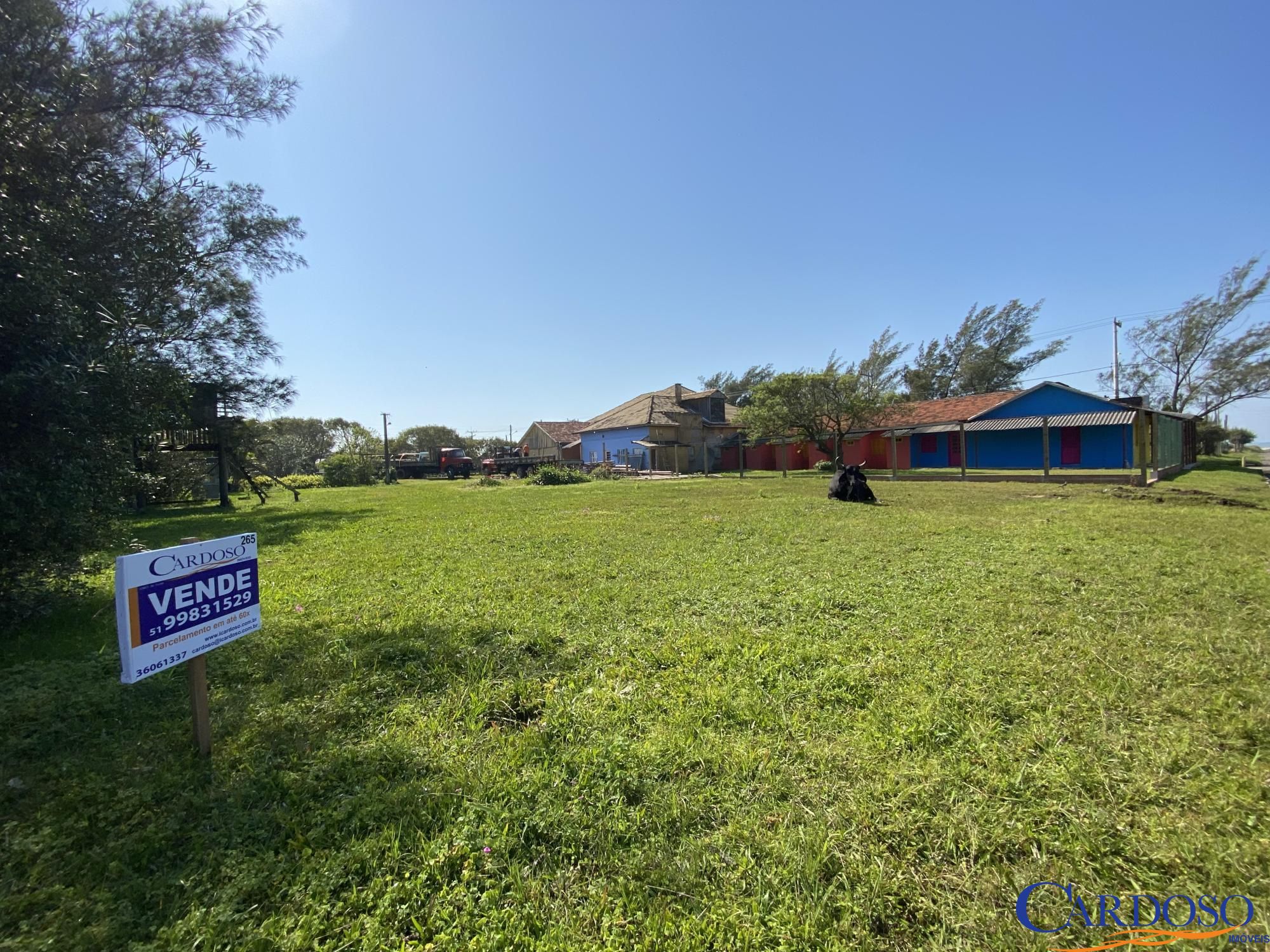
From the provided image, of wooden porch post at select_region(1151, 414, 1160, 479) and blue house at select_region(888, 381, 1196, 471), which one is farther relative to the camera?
blue house at select_region(888, 381, 1196, 471)

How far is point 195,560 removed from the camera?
7.84 feet

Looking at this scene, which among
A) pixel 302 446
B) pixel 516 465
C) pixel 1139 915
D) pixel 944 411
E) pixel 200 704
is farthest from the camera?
pixel 302 446

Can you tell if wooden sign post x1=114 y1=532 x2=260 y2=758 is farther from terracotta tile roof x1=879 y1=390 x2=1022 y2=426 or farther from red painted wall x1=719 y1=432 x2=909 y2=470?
terracotta tile roof x1=879 y1=390 x2=1022 y2=426

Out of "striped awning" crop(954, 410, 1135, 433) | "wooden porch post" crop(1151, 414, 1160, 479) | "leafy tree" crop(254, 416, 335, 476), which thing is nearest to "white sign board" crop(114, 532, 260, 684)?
"wooden porch post" crop(1151, 414, 1160, 479)

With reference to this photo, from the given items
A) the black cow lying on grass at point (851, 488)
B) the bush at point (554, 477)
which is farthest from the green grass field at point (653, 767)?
the bush at point (554, 477)

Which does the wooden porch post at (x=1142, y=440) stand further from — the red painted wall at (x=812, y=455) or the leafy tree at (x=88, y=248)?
the leafy tree at (x=88, y=248)

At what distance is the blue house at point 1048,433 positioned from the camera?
20031mm

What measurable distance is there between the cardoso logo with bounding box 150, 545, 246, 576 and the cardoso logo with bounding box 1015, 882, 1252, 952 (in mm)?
3329

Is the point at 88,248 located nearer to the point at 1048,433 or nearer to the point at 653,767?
the point at 653,767

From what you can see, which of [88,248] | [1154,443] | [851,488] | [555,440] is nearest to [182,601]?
[88,248]

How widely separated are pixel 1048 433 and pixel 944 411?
19.9 ft

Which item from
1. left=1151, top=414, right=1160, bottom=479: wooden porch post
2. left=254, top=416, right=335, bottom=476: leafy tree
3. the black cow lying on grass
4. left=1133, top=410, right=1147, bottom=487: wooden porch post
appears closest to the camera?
the black cow lying on grass

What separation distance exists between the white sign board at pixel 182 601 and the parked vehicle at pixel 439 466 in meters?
33.1

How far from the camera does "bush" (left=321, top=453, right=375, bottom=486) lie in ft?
93.3
